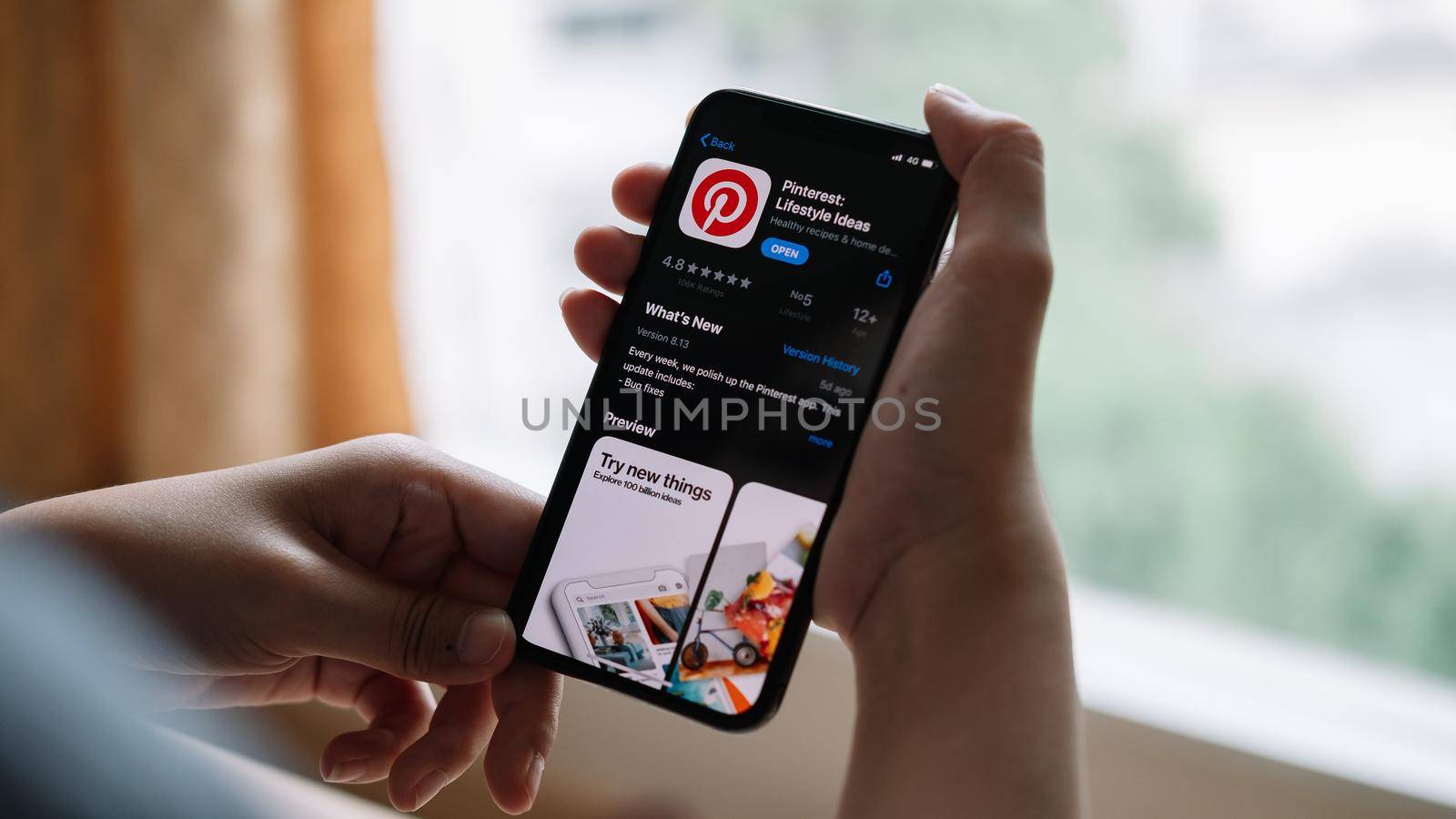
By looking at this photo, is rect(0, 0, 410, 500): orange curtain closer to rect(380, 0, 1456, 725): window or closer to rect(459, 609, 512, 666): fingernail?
rect(380, 0, 1456, 725): window

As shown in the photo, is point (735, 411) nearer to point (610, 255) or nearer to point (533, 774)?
point (610, 255)

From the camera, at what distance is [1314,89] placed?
118cm

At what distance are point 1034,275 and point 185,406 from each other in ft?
3.72

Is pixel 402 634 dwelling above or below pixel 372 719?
above

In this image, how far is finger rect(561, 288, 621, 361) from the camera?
2.54ft

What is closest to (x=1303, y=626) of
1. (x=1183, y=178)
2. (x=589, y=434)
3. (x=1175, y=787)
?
(x=1175, y=787)

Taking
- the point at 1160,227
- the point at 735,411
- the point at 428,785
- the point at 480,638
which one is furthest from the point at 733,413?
the point at 1160,227

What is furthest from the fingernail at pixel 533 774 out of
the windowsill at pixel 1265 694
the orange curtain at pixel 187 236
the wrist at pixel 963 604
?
the orange curtain at pixel 187 236

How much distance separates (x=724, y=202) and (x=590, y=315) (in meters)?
0.13

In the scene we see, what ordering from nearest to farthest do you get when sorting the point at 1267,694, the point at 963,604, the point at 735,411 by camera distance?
the point at 963,604, the point at 735,411, the point at 1267,694

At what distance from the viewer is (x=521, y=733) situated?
0.69 meters

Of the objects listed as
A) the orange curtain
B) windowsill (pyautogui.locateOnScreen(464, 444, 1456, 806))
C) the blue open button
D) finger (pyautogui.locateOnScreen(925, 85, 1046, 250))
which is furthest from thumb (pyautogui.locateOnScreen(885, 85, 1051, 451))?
the orange curtain

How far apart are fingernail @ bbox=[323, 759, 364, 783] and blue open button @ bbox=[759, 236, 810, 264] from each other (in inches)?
18.6

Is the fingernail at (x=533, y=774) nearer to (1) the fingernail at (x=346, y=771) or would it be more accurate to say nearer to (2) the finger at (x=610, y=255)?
(1) the fingernail at (x=346, y=771)
